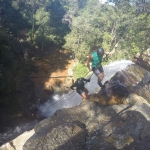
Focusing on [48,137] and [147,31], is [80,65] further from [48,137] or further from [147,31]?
[48,137]

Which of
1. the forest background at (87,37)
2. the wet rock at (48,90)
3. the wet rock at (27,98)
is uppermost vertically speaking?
the forest background at (87,37)

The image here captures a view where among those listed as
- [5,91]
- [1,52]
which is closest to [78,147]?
[5,91]

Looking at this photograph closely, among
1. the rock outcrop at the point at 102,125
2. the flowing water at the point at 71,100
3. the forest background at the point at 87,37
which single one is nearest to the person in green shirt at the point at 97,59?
the rock outcrop at the point at 102,125

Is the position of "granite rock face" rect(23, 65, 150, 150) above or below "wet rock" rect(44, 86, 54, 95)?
above

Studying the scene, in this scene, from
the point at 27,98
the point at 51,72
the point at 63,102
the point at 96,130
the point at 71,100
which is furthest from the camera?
the point at 51,72

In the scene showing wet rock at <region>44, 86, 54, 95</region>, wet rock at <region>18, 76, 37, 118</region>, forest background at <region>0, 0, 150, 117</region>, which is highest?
forest background at <region>0, 0, 150, 117</region>

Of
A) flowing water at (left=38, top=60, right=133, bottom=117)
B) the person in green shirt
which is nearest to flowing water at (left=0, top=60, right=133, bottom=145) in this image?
flowing water at (left=38, top=60, right=133, bottom=117)

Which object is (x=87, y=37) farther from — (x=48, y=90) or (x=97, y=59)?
(x=97, y=59)

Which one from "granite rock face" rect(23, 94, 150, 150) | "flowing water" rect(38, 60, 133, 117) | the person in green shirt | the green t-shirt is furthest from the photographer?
"flowing water" rect(38, 60, 133, 117)

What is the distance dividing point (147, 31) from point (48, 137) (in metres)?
15.9

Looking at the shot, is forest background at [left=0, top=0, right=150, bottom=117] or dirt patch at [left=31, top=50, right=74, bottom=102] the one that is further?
dirt patch at [left=31, top=50, right=74, bottom=102]

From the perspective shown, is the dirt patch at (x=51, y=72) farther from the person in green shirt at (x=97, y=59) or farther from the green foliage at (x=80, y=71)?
the person in green shirt at (x=97, y=59)

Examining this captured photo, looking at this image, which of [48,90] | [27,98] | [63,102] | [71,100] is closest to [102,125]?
[71,100]

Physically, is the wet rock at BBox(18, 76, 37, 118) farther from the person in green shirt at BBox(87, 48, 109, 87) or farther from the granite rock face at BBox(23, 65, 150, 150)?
the granite rock face at BBox(23, 65, 150, 150)
